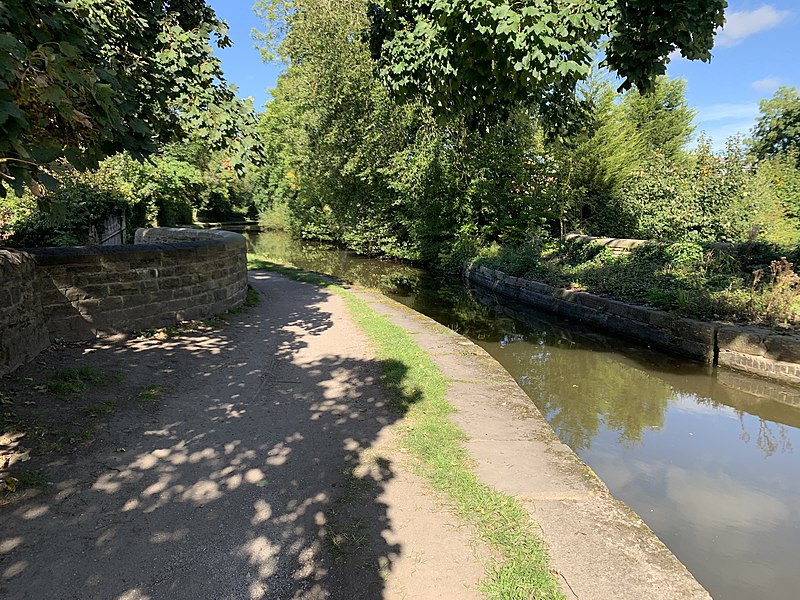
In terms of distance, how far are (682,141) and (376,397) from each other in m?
33.8

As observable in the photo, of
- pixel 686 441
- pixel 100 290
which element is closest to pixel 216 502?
pixel 100 290

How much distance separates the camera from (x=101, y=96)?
110 inches

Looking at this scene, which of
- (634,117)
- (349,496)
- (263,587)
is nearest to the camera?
(263,587)

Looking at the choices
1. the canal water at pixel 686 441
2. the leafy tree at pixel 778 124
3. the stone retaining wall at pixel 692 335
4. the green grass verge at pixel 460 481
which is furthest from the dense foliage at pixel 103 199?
the leafy tree at pixel 778 124

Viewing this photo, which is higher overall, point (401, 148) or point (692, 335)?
point (401, 148)

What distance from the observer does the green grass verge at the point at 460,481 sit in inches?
96.3

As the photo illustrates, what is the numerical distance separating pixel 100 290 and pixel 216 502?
441 centimetres

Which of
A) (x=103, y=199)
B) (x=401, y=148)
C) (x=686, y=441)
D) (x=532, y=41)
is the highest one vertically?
(x=401, y=148)

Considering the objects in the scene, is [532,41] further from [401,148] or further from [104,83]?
[401,148]

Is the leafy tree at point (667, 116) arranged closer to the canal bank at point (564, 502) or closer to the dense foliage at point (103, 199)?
the dense foliage at point (103, 199)

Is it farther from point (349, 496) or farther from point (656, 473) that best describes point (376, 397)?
point (656, 473)

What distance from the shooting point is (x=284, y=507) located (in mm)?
3047

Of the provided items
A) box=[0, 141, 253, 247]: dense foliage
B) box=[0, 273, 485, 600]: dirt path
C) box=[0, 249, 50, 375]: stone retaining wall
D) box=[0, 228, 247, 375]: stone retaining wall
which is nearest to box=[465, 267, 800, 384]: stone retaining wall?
box=[0, 273, 485, 600]: dirt path

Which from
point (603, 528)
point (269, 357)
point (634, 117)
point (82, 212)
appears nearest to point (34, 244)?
point (82, 212)
